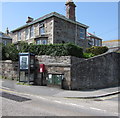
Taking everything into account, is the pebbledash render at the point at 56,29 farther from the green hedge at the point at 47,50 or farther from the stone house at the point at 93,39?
the stone house at the point at 93,39

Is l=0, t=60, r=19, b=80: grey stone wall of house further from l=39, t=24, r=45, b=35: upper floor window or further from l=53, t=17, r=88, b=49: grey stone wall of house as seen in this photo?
l=39, t=24, r=45, b=35: upper floor window

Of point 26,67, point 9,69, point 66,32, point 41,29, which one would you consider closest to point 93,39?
point 66,32

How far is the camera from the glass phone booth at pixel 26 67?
13423 mm

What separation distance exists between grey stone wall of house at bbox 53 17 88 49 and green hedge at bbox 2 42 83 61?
5.91m

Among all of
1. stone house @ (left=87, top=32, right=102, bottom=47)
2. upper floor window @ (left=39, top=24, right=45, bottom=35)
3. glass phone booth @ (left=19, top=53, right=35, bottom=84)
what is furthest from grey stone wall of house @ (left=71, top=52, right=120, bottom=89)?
stone house @ (left=87, top=32, right=102, bottom=47)

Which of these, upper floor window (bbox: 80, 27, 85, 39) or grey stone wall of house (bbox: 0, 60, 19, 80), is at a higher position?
upper floor window (bbox: 80, 27, 85, 39)

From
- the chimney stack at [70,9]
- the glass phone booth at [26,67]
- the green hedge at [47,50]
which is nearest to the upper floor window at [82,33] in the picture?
the chimney stack at [70,9]

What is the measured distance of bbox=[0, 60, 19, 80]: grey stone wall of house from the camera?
50.8 ft

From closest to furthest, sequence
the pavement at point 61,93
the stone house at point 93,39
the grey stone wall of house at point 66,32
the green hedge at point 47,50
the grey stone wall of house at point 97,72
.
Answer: the pavement at point 61,93, the grey stone wall of house at point 97,72, the green hedge at point 47,50, the grey stone wall of house at point 66,32, the stone house at point 93,39

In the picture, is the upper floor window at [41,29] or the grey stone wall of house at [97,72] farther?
the upper floor window at [41,29]

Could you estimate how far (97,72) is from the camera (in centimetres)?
1470

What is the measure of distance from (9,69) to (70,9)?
14.7 metres

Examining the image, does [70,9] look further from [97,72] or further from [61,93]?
[61,93]

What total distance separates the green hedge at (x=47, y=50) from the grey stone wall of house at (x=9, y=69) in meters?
0.75
